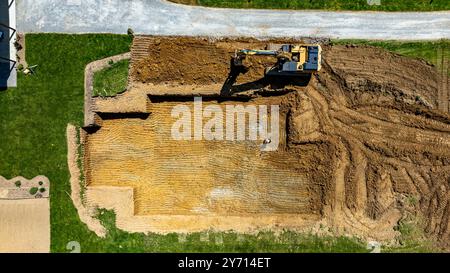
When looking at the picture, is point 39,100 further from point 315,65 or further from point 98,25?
point 315,65

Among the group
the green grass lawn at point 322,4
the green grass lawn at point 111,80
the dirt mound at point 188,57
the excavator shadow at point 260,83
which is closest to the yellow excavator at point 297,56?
the excavator shadow at point 260,83

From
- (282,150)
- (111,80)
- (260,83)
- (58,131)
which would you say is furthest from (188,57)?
(58,131)

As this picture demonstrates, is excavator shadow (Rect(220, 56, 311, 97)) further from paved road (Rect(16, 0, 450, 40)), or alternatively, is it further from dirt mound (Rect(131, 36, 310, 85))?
paved road (Rect(16, 0, 450, 40))

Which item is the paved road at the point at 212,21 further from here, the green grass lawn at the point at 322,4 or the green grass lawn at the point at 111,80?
the green grass lawn at the point at 111,80
